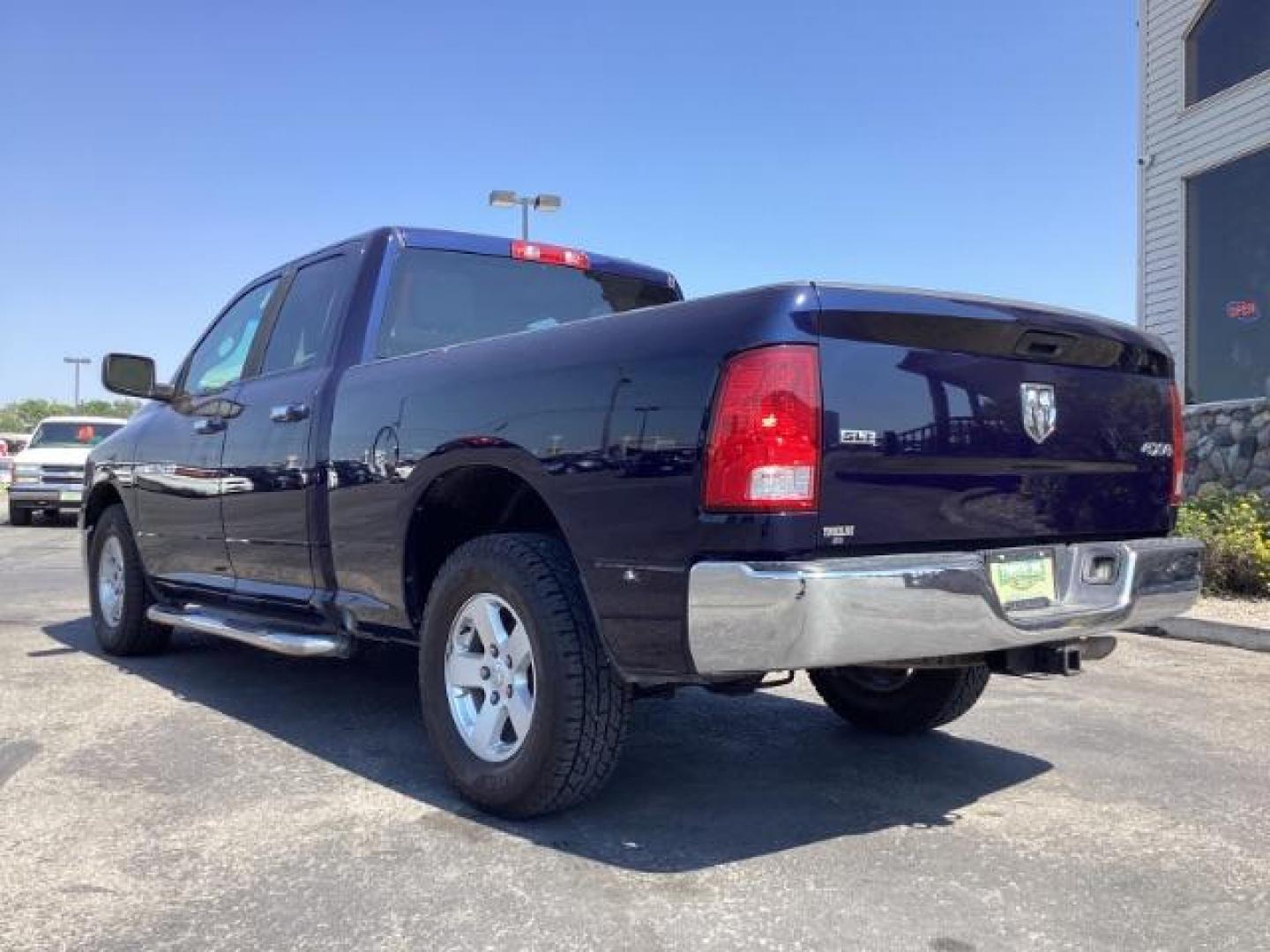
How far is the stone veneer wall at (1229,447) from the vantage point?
1005 centimetres

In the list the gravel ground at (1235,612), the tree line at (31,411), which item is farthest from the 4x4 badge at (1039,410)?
the tree line at (31,411)

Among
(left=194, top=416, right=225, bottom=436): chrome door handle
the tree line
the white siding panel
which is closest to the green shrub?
the white siding panel

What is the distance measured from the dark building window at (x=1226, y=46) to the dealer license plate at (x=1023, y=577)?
1006cm

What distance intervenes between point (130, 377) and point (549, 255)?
7.75 feet

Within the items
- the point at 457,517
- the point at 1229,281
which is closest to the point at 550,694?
the point at 457,517

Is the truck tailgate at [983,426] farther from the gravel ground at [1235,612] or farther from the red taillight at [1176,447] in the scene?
the gravel ground at [1235,612]

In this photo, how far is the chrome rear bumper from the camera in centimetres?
273

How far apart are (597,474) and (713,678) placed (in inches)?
25.4

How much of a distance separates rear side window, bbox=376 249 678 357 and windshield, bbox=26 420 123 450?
1541 centimetres

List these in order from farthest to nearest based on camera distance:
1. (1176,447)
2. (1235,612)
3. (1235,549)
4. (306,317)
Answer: (1235,549) < (1235,612) < (306,317) < (1176,447)

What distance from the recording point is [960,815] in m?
3.58

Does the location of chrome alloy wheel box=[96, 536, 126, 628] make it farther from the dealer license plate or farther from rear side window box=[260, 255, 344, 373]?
the dealer license plate

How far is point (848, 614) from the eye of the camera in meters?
2.77

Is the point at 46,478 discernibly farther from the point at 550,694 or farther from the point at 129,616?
the point at 550,694
